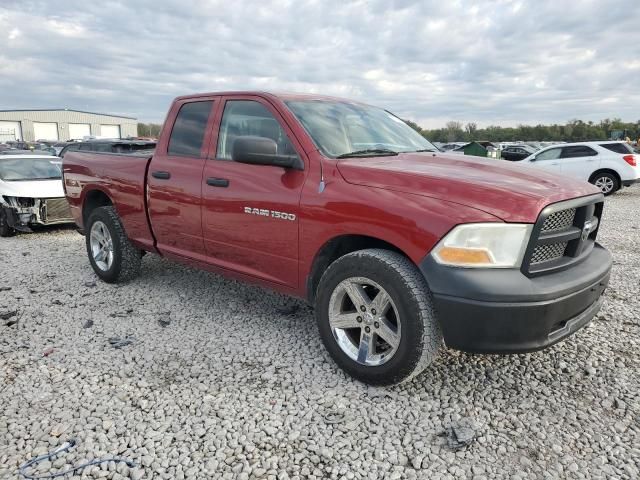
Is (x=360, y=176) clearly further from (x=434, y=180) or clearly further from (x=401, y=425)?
(x=401, y=425)

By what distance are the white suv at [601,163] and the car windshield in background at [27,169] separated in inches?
472

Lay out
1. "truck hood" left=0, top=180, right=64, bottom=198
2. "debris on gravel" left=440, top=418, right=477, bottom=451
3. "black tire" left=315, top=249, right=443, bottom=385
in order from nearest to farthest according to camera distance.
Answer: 1. "debris on gravel" left=440, top=418, right=477, bottom=451
2. "black tire" left=315, top=249, right=443, bottom=385
3. "truck hood" left=0, top=180, right=64, bottom=198

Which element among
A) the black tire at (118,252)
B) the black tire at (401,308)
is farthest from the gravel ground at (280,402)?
the black tire at (118,252)

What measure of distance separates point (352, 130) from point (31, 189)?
6.91 meters

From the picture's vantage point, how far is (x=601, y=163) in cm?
1402

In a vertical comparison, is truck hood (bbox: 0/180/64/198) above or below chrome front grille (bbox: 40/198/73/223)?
above

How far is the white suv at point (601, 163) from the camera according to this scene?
Result: 13.8 m

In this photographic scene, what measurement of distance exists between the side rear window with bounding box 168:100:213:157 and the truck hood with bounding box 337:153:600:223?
→ 1.50 metres

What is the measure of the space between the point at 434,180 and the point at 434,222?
30cm

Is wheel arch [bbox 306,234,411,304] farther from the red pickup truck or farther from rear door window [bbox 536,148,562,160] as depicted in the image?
rear door window [bbox 536,148,562,160]

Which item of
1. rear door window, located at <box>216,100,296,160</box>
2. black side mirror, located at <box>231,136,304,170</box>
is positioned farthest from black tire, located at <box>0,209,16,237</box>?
black side mirror, located at <box>231,136,304,170</box>

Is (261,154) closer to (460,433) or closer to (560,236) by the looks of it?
(560,236)

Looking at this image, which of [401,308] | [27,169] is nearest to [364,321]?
[401,308]

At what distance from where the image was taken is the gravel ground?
2.37 metres
